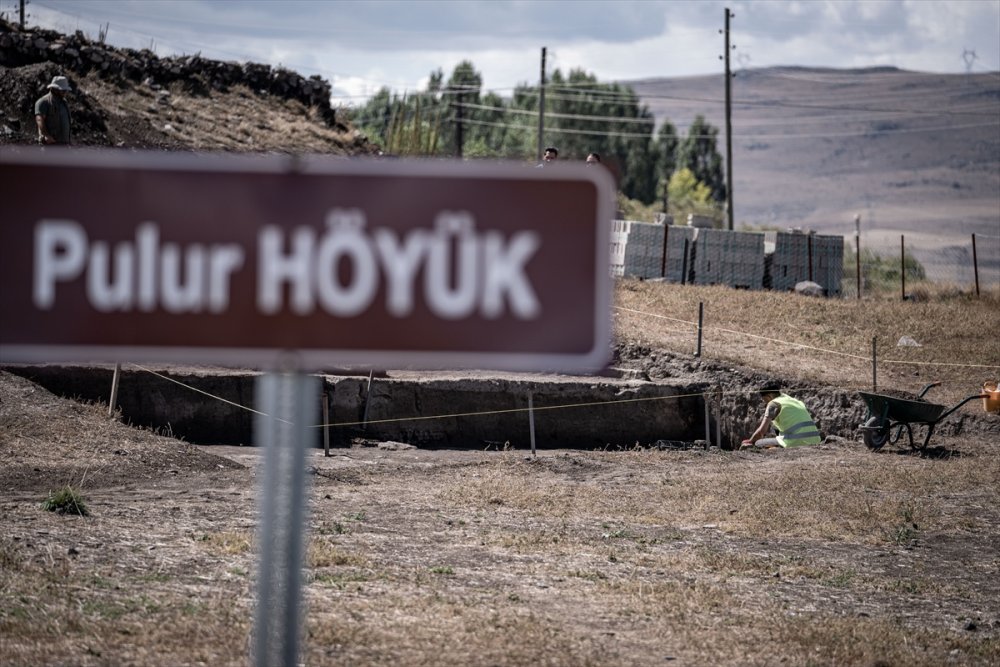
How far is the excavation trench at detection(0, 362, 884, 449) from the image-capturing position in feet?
65.4

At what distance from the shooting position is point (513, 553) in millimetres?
10742

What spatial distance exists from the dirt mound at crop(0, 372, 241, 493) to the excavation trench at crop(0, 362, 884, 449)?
11.5ft

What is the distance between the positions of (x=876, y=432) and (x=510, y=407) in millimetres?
6256

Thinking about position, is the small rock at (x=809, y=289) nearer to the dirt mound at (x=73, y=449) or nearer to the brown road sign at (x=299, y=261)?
the dirt mound at (x=73, y=449)

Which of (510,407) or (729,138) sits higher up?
(729,138)

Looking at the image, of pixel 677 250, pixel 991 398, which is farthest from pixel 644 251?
pixel 991 398

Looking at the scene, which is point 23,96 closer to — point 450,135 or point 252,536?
point 252,536

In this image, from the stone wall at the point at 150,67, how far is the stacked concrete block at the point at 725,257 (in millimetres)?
15407

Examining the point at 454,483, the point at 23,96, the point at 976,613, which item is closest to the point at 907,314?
the point at 454,483

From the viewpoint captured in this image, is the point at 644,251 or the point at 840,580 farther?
the point at 644,251

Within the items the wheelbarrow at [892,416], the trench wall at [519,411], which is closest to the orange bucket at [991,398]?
the trench wall at [519,411]

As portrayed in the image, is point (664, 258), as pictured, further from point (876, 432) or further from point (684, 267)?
point (876, 432)

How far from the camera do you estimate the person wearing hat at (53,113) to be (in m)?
17.1

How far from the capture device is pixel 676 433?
70.0 ft
